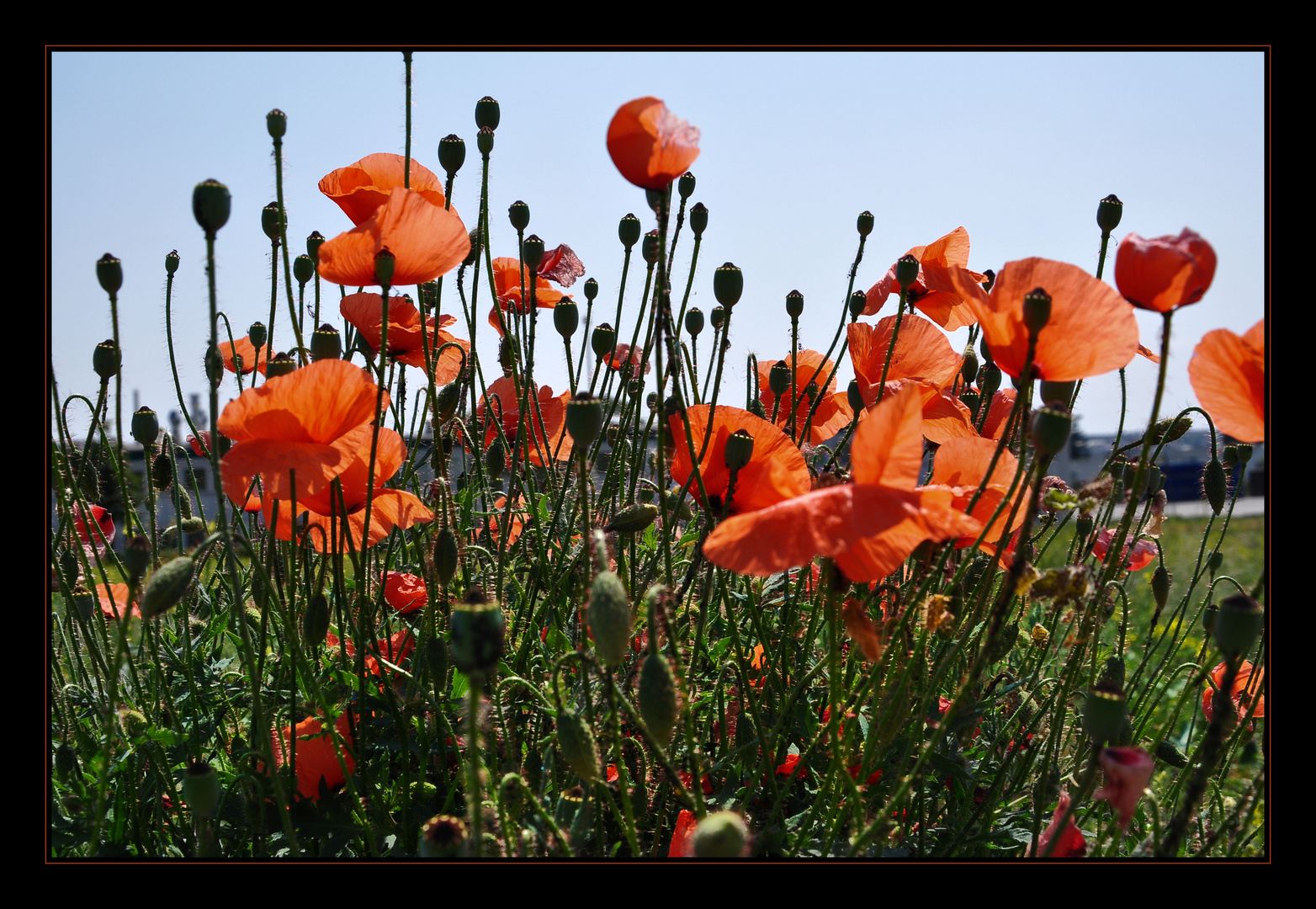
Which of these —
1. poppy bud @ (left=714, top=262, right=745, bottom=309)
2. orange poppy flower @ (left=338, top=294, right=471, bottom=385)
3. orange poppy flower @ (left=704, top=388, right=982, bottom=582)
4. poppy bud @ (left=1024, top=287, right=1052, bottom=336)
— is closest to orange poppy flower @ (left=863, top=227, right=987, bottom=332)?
poppy bud @ (left=714, top=262, right=745, bottom=309)

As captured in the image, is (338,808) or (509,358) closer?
(338,808)

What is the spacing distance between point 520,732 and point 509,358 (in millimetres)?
717

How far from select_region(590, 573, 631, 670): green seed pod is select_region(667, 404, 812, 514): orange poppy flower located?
0.29m

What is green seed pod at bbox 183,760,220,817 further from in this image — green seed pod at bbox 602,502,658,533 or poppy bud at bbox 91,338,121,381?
poppy bud at bbox 91,338,121,381

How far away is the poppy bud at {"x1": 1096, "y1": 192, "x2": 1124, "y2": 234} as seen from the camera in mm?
1492

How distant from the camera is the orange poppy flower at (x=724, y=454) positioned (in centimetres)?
118

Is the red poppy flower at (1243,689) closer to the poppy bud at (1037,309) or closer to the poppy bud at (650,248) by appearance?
the poppy bud at (1037,309)

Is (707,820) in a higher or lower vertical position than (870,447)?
lower

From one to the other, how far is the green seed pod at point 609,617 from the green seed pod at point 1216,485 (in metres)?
1.13

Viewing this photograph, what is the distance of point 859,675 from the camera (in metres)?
1.46

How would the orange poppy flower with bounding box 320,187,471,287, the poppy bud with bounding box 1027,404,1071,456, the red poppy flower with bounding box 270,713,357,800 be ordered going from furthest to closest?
1. the red poppy flower with bounding box 270,713,357,800
2. the orange poppy flower with bounding box 320,187,471,287
3. the poppy bud with bounding box 1027,404,1071,456
